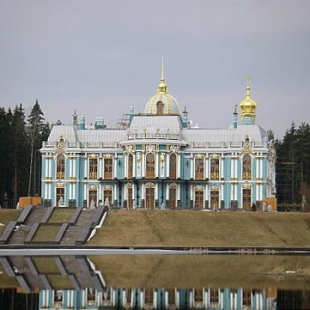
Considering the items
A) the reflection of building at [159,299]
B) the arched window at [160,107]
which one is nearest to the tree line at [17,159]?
the arched window at [160,107]

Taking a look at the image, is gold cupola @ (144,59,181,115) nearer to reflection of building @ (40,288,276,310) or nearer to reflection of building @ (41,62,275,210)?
reflection of building @ (41,62,275,210)

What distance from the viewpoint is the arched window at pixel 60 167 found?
84.4m

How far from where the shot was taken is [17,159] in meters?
92.8

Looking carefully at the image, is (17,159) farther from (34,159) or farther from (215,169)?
(215,169)

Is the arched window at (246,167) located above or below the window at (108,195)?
above

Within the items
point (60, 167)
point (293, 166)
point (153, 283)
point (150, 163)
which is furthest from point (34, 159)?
point (153, 283)

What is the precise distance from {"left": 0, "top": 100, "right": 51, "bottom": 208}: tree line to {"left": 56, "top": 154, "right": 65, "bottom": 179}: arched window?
608 centimetres

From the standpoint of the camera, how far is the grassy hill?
215 feet

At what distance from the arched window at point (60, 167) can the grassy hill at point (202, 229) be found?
1231cm

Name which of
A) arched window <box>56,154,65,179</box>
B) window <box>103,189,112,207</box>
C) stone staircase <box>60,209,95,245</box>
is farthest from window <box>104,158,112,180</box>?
stone staircase <box>60,209,95,245</box>

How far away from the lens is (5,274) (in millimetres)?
43750

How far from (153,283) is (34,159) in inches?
2286

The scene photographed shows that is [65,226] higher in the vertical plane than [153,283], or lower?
higher

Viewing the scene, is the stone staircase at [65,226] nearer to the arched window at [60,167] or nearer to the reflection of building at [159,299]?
the arched window at [60,167]
